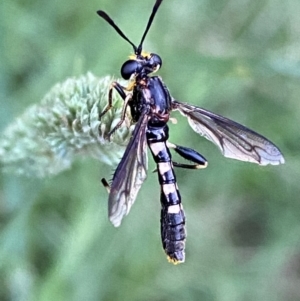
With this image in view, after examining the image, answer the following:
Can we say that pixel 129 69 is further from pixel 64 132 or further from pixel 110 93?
pixel 64 132

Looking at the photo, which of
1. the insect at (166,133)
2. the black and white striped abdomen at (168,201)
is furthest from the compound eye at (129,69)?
the black and white striped abdomen at (168,201)

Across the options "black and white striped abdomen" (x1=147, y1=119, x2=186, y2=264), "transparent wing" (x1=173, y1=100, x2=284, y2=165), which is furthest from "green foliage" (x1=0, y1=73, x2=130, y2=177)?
"transparent wing" (x1=173, y1=100, x2=284, y2=165)

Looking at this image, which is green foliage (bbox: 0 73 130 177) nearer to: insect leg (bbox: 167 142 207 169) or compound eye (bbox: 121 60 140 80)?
compound eye (bbox: 121 60 140 80)

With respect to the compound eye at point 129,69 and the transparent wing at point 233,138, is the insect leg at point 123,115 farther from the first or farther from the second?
the transparent wing at point 233,138

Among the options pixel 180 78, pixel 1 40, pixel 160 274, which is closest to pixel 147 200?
pixel 160 274

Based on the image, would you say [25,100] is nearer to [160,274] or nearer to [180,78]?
[180,78]
